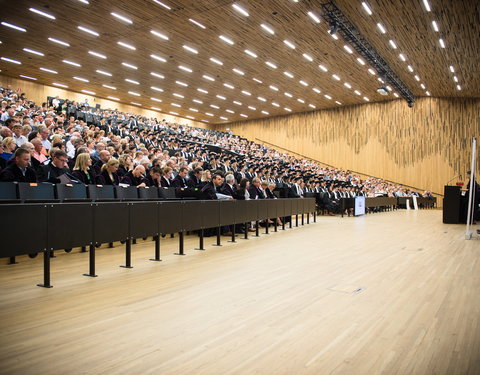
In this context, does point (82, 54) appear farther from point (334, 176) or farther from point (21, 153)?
point (334, 176)

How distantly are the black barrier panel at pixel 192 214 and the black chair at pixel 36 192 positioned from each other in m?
1.71

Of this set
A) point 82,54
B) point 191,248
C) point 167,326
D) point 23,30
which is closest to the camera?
point 167,326

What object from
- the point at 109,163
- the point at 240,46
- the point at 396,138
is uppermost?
the point at 240,46

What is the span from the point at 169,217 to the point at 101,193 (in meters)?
1.11

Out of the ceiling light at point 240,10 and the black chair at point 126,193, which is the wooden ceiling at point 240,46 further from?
the black chair at point 126,193

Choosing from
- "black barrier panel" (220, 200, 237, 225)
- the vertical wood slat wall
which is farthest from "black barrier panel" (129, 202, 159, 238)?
the vertical wood slat wall

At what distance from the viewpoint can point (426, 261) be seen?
17.7ft

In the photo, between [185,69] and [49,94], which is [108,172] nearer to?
[185,69]

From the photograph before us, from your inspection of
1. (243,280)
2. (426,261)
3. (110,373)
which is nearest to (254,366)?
(110,373)

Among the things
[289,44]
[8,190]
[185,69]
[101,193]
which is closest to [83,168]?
[101,193]

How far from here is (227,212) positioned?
6.71 meters

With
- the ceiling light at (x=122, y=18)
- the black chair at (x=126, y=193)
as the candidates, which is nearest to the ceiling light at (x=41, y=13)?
the ceiling light at (x=122, y=18)

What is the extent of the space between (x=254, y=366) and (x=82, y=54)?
1577cm

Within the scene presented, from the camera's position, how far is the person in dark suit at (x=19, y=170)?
4883 millimetres
